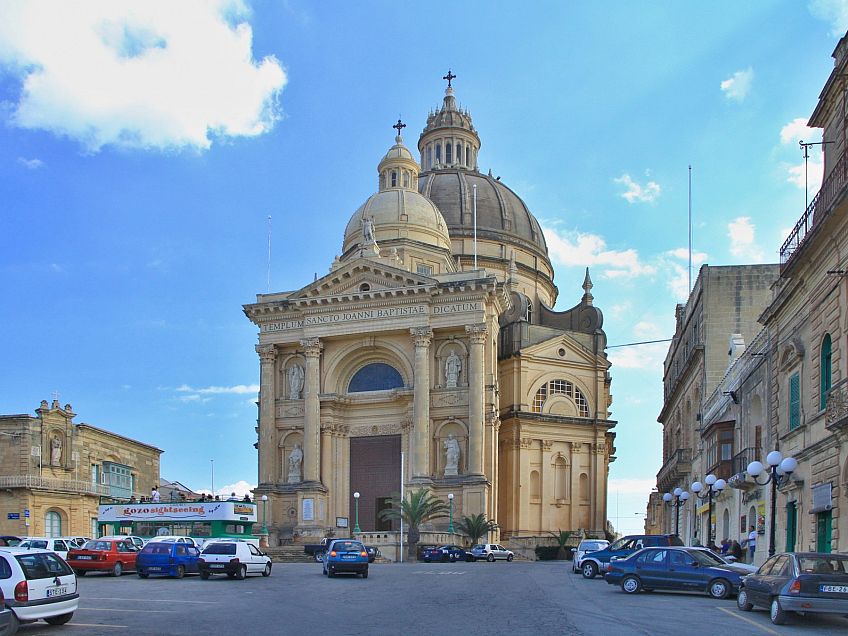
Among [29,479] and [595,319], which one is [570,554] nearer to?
[595,319]

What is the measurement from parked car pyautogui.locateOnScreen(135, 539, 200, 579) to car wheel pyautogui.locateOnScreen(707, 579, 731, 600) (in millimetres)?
15504

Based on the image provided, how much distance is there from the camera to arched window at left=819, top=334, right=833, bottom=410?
20688 millimetres

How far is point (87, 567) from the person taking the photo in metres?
28.2

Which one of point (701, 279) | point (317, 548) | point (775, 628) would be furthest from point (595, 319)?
point (775, 628)

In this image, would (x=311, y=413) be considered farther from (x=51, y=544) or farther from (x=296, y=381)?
(x=51, y=544)

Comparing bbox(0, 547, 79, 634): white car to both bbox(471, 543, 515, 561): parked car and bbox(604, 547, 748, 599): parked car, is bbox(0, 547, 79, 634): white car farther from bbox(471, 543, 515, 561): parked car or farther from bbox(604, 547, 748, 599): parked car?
bbox(471, 543, 515, 561): parked car

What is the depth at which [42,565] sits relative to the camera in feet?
47.8

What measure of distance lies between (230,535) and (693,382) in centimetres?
2320

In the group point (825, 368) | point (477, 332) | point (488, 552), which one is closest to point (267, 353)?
point (477, 332)

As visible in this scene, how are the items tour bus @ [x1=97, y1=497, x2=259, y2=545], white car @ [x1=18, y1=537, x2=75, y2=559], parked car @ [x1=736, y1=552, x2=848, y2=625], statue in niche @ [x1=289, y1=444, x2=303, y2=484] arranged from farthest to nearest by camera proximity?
statue in niche @ [x1=289, y1=444, x2=303, y2=484] < tour bus @ [x1=97, y1=497, x2=259, y2=545] < white car @ [x1=18, y1=537, x2=75, y2=559] < parked car @ [x1=736, y1=552, x2=848, y2=625]

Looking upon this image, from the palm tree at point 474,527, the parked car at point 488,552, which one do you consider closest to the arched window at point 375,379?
the palm tree at point 474,527

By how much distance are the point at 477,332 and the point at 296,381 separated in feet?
36.5

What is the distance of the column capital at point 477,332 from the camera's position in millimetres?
48406

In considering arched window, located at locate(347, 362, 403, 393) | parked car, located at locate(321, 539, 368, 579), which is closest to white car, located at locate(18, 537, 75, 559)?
parked car, located at locate(321, 539, 368, 579)
